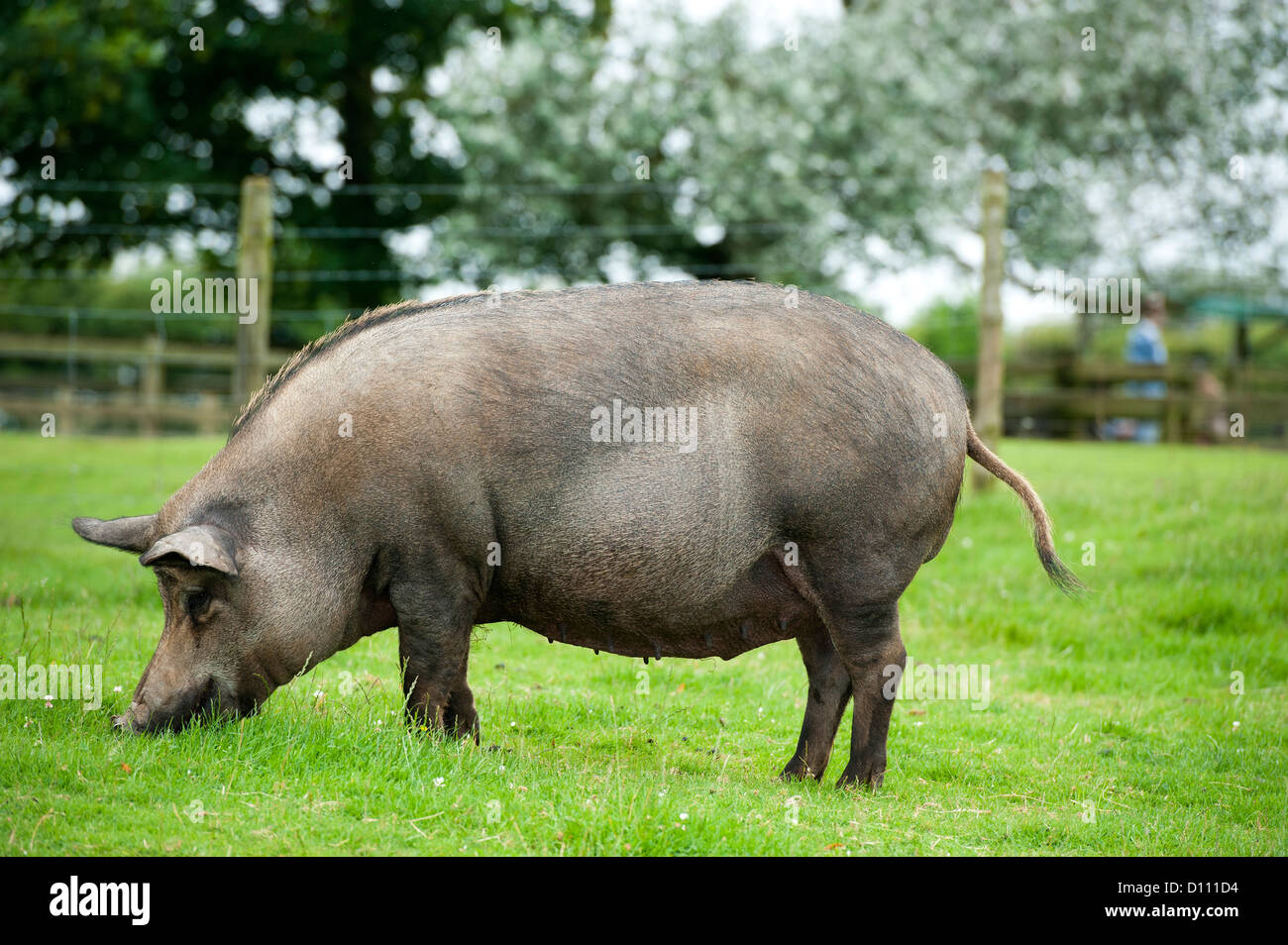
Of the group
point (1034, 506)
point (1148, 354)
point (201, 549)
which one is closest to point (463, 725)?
point (201, 549)

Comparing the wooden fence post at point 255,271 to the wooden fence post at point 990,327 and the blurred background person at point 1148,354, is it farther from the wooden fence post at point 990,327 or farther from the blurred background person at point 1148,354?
the blurred background person at point 1148,354

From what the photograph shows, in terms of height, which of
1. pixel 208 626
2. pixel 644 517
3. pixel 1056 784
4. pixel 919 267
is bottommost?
pixel 1056 784

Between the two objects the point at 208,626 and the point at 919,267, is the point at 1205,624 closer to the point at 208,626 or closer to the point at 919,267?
the point at 208,626

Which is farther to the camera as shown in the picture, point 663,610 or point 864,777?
point 864,777

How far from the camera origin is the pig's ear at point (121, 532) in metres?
4.93

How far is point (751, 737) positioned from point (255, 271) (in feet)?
22.5

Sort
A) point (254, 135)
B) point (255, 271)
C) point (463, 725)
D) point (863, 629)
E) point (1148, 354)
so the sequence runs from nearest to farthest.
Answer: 1. point (863, 629)
2. point (463, 725)
3. point (255, 271)
4. point (1148, 354)
5. point (254, 135)

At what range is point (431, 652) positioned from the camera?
4820 millimetres

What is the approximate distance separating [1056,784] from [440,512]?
283 cm

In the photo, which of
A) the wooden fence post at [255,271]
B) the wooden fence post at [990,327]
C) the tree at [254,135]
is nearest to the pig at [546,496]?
the wooden fence post at [990,327]

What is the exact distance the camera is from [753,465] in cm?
479

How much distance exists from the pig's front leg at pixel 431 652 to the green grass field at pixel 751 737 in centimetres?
20

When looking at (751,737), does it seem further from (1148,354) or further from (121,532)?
(1148,354)

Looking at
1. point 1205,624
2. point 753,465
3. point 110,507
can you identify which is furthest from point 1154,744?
point 110,507
